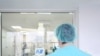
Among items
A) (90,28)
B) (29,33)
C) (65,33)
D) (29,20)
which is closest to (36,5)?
(29,20)

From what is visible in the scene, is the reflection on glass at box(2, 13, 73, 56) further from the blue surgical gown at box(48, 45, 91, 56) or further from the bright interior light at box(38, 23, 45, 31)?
the blue surgical gown at box(48, 45, 91, 56)

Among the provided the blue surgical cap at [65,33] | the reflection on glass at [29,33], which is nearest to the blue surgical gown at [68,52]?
the blue surgical cap at [65,33]

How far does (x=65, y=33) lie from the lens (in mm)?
2258

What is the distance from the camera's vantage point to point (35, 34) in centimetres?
449

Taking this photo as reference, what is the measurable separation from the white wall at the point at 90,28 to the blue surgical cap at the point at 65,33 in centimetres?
182

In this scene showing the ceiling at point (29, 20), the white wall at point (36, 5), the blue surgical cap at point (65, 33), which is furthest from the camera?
the ceiling at point (29, 20)

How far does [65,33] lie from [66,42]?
0.35ft

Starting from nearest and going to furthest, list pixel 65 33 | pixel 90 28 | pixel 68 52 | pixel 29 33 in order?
pixel 68 52 → pixel 65 33 → pixel 90 28 → pixel 29 33

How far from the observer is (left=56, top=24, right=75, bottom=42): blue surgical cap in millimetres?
2219

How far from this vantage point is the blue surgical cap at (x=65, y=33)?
222cm

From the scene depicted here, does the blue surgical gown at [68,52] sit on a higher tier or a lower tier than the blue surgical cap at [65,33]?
lower

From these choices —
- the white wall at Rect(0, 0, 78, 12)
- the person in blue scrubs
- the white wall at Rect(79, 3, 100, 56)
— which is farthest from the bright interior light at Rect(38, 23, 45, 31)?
the person in blue scrubs

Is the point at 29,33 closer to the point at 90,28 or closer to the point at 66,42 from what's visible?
the point at 90,28

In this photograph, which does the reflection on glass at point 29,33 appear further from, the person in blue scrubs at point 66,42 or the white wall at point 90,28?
the person in blue scrubs at point 66,42
